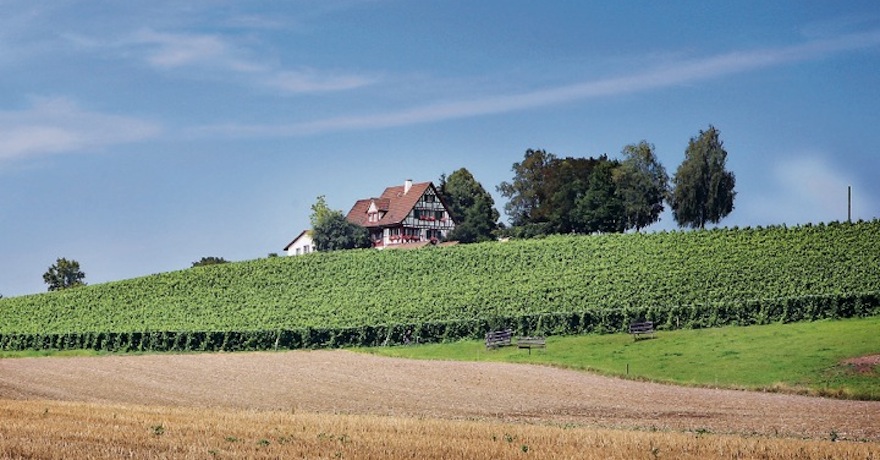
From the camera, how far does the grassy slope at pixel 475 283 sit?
4053 inches

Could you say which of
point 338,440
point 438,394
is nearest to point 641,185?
point 438,394

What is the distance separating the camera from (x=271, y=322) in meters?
109

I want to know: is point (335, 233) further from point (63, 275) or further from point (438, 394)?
point (438, 394)

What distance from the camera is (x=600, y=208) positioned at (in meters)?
166

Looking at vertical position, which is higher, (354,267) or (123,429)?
(354,267)

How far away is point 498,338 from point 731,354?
19594 mm

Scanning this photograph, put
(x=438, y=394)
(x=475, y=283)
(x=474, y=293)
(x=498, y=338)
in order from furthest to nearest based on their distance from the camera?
(x=475, y=283), (x=474, y=293), (x=498, y=338), (x=438, y=394)

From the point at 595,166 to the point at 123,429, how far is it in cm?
14992

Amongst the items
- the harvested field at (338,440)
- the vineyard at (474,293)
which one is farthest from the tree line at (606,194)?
the harvested field at (338,440)

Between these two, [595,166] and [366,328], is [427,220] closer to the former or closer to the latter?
[595,166]

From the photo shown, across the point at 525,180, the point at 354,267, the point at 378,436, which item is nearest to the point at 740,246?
the point at 354,267

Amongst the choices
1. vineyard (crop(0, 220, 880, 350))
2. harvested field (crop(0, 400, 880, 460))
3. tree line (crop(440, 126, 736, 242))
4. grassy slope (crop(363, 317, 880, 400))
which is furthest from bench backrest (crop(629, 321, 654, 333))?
Result: tree line (crop(440, 126, 736, 242))

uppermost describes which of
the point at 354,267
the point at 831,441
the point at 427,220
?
the point at 427,220

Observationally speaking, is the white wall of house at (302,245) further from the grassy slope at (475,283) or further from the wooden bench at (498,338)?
the wooden bench at (498,338)
